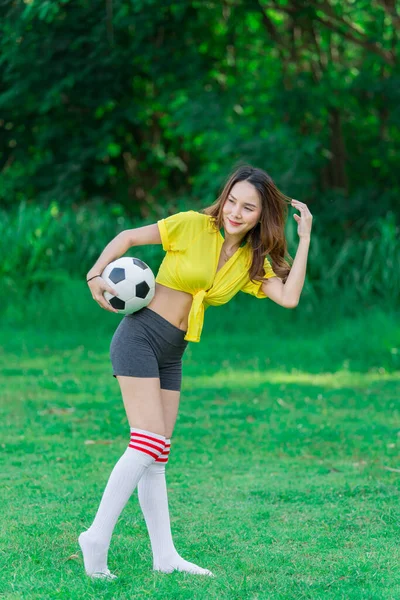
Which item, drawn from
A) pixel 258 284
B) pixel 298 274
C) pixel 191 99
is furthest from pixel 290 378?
pixel 191 99

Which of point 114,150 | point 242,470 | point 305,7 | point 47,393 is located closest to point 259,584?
point 242,470

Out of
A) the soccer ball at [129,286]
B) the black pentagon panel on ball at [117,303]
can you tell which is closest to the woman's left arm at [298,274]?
the soccer ball at [129,286]

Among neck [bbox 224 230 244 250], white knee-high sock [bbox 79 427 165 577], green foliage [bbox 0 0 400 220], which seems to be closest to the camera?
white knee-high sock [bbox 79 427 165 577]

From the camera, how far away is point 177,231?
400 centimetres

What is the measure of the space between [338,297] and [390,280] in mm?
619

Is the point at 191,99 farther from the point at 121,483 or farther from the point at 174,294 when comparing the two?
the point at 121,483

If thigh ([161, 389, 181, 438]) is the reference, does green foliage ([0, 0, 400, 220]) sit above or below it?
above

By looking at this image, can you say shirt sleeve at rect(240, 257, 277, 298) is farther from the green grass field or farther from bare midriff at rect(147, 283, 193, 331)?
the green grass field

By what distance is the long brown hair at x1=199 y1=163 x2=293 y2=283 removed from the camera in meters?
4.06

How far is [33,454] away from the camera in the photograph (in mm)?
6070

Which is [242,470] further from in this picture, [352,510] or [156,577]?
[156,577]

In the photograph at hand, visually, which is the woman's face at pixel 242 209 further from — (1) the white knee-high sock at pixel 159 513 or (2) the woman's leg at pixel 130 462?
(1) the white knee-high sock at pixel 159 513

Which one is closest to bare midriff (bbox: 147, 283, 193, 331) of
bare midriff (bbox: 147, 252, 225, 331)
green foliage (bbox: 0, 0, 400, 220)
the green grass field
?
bare midriff (bbox: 147, 252, 225, 331)

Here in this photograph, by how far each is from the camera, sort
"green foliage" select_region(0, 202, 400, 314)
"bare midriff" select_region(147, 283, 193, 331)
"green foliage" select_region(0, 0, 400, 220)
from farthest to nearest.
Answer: "green foliage" select_region(0, 0, 400, 220) → "green foliage" select_region(0, 202, 400, 314) → "bare midriff" select_region(147, 283, 193, 331)
